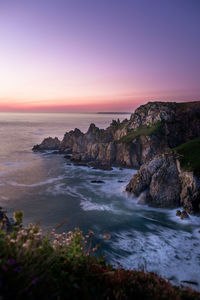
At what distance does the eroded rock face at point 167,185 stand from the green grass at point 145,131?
2866 centimetres

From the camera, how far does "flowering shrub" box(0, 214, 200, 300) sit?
3895 millimetres

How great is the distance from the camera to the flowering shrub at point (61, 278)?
3895mm

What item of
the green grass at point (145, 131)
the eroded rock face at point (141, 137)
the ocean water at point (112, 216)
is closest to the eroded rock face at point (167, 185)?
the ocean water at point (112, 216)

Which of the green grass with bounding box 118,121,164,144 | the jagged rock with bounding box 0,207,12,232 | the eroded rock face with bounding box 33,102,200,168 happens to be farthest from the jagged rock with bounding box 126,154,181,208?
the green grass with bounding box 118,121,164,144

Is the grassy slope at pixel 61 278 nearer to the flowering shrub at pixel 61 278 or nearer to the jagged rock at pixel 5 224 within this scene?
the flowering shrub at pixel 61 278

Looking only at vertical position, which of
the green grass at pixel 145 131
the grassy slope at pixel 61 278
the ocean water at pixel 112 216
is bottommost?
the ocean water at pixel 112 216

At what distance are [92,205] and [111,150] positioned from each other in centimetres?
3517

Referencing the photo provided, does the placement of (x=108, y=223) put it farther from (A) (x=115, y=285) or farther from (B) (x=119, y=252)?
(A) (x=115, y=285)

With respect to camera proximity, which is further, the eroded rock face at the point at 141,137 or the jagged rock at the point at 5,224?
Result: the eroded rock face at the point at 141,137

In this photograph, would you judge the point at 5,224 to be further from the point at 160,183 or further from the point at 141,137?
the point at 141,137

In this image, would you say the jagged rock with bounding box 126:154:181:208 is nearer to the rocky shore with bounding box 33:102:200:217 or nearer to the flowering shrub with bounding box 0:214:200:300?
the rocky shore with bounding box 33:102:200:217

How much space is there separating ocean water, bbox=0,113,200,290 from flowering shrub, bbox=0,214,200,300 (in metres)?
0.89

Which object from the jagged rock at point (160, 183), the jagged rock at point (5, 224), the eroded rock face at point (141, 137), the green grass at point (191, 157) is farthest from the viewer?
the eroded rock face at point (141, 137)

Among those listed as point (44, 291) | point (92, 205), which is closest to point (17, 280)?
point (44, 291)
